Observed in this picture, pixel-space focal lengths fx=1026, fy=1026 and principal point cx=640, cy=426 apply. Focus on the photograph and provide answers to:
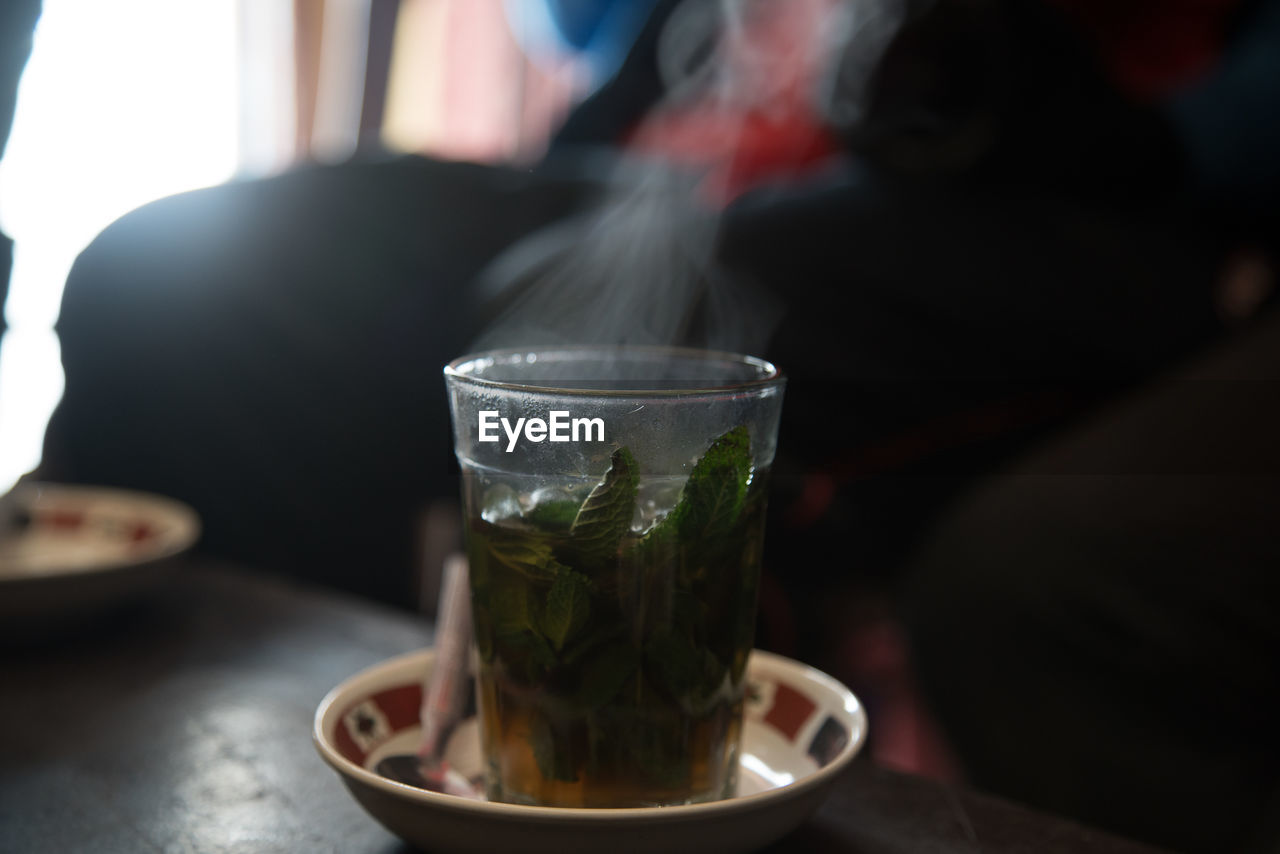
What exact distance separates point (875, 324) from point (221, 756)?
29.2 inches

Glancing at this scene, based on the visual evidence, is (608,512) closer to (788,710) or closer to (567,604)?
(567,604)

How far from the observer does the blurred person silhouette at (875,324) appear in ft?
3.12

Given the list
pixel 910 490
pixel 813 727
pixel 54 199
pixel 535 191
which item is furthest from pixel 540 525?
pixel 54 199

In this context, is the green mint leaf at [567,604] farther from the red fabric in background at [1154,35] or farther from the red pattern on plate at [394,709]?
the red fabric in background at [1154,35]

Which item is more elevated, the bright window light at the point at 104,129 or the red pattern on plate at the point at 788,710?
the bright window light at the point at 104,129

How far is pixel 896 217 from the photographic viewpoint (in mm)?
1062

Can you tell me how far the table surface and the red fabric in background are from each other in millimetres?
1364

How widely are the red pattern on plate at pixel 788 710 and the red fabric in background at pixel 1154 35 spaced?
1323mm

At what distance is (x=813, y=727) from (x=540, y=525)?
7.6 inches

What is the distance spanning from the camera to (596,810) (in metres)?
0.37

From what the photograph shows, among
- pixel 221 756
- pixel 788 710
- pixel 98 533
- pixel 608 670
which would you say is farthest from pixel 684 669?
pixel 98 533

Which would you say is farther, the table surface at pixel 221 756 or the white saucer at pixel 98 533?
the white saucer at pixel 98 533

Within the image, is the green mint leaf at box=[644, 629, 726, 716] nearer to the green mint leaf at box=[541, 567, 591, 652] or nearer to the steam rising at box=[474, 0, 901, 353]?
the green mint leaf at box=[541, 567, 591, 652]

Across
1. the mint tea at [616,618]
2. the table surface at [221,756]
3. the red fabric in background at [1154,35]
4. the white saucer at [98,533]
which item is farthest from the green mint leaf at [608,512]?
the red fabric in background at [1154,35]
